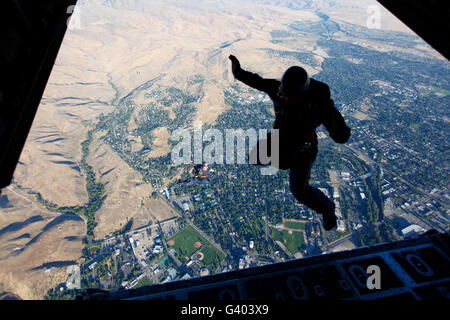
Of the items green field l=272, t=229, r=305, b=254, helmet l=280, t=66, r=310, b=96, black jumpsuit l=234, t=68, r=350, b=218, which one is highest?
helmet l=280, t=66, r=310, b=96

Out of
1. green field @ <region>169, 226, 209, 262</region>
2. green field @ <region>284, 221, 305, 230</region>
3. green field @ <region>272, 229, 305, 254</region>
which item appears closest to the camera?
green field @ <region>169, 226, 209, 262</region>

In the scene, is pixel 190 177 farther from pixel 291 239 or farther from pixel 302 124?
pixel 302 124

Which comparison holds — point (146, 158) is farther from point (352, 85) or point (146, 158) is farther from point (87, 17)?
point (87, 17)

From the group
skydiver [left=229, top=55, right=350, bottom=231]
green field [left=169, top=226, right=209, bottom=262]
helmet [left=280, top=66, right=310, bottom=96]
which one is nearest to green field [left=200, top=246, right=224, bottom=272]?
green field [left=169, top=226, right=209, bottom=262]

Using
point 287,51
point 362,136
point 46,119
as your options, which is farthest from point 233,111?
point 287,51

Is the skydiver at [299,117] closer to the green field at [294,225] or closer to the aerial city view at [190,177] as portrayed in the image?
the aerial city view at [190,177]

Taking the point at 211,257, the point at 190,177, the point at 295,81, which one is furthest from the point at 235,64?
the point at 190,177

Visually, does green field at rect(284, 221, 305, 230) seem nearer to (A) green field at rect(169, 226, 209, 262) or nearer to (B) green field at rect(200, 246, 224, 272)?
(B) green field at rect(200, 246, 224, 272)

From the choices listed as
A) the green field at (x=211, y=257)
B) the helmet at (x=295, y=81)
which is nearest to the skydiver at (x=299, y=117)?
the helmet at (x=295, y=81)
